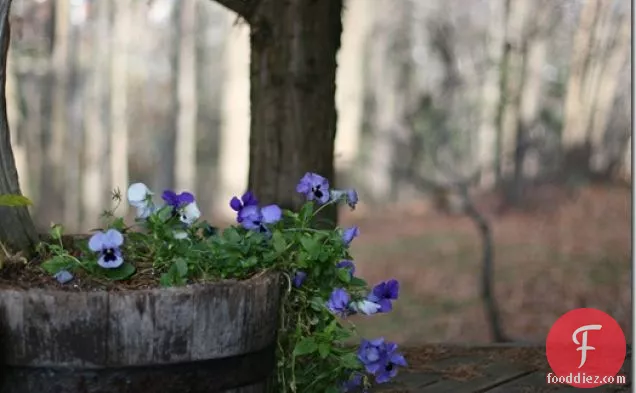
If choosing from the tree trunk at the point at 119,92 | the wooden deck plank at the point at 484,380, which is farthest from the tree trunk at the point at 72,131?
the wooden deck plank at the point at 484,380

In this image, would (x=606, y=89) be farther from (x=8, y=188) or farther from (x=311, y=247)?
(x=8, y=188)

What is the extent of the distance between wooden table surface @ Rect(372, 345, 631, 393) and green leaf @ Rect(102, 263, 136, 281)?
923 mm

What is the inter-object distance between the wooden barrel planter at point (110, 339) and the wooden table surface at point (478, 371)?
897 millimetres

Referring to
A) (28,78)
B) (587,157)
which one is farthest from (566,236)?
A: (28,78)

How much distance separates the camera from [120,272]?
148 centimetres

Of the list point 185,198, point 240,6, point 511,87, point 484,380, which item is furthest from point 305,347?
point 511,87

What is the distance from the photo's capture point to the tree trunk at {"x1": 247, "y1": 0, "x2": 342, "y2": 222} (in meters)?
2.67

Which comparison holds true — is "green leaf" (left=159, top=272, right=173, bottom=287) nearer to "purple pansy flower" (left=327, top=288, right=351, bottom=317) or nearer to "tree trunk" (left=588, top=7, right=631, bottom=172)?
"purple pansy flower" (left=327, top=288, right=351, bottom=317)

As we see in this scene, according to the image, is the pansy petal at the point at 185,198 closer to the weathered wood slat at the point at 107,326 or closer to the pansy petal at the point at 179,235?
the pansy petal at the point at 179,235

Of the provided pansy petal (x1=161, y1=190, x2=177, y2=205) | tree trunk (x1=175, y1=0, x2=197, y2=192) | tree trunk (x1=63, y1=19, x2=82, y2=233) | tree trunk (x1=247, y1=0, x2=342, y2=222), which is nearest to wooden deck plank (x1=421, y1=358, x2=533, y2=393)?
tree trunk (x1=247, y1=0, x2=342, y2=222)

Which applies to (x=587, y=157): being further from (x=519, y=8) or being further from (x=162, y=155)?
(x=162, y=155)

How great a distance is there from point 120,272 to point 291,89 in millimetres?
1314

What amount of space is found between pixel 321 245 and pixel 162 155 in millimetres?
17549

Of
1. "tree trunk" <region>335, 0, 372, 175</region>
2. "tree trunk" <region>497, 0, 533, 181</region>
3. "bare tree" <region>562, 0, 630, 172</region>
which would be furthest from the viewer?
"tree trunk" <region>335, 0, 372, 175</region>
